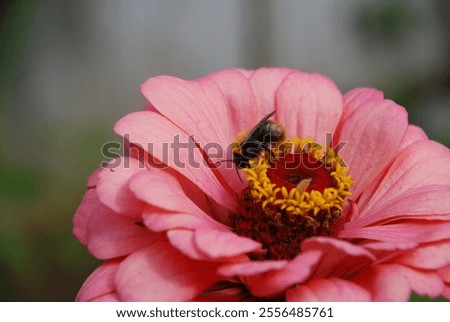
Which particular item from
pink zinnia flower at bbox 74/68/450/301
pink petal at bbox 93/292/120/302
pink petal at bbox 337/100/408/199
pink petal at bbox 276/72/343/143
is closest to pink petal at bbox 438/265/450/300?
pink zinnia flower at bbox 74/68/450/301

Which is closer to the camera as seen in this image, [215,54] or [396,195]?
[396,195]

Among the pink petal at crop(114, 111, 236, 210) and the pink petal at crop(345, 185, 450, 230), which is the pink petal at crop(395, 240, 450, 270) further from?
the pink petal at crop(114, 111, 236, 210)

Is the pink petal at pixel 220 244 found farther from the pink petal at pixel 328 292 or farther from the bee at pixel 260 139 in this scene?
the bee at pixel 260 139

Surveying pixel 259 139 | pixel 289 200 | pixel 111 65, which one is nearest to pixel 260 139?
pixel 259 139

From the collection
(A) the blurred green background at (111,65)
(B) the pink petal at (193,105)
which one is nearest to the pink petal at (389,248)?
(B) the pink petal at (193,105)
